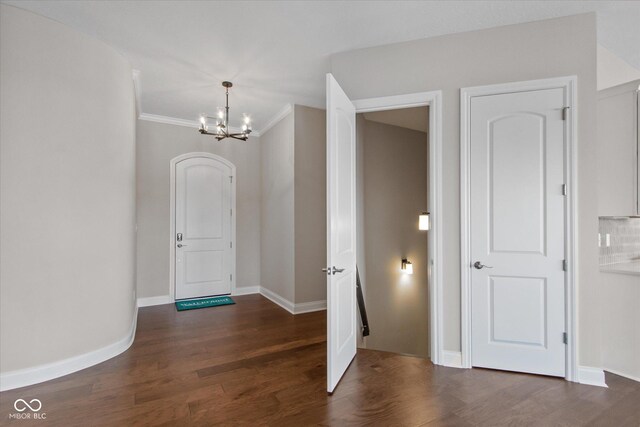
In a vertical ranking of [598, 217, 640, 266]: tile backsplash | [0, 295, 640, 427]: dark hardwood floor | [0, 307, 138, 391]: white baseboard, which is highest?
[598, 217, 640, 266]: tile backsplash

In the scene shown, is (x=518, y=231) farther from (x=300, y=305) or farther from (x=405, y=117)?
(x=300, y=305)

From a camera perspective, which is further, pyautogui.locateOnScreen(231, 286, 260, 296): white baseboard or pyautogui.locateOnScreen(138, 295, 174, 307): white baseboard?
pyautogui.locateOnScreen(231, 286, 260, 296): white baseboard

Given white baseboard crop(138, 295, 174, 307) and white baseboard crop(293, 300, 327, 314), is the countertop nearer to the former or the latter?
white baseboard crop(293, 300, 327, 314)

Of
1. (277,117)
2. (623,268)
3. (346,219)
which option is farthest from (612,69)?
(277,117)

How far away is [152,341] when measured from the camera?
3293 mm

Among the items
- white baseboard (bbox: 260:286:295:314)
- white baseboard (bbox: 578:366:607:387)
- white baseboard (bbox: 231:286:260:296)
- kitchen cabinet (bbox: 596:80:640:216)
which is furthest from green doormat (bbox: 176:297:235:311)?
kitchen cabinet (bbox: 596:80:640:216)

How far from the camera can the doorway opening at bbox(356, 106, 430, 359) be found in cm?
447

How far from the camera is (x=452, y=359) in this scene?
2.67m

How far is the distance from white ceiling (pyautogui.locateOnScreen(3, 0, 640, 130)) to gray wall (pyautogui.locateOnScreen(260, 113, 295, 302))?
130 centimetres

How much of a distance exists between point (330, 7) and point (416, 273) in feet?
13.0

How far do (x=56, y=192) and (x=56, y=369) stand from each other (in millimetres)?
1443

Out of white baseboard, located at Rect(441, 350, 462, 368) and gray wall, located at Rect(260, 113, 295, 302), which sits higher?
gray wall, located at Rect(260, 113, 295, 302)

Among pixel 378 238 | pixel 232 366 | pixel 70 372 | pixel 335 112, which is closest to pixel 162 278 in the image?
pixel 70 372

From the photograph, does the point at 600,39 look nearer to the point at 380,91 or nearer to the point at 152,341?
the point at 380,91
